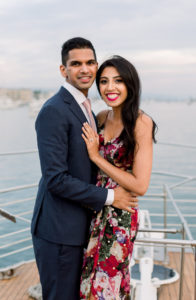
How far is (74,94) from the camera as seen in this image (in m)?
1.54

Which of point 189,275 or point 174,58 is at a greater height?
point 174,58

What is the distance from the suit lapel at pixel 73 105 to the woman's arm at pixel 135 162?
0.12 feet

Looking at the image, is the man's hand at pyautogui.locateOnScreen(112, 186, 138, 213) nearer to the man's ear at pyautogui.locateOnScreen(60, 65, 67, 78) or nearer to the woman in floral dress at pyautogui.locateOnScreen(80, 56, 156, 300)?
the woman in floral dress at pyautogui.locateOnScreen(80, 56, 156, 300)

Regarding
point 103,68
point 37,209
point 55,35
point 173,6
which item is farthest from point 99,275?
point 173,6

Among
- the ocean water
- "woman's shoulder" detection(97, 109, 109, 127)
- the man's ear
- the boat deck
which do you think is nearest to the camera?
the man's ear

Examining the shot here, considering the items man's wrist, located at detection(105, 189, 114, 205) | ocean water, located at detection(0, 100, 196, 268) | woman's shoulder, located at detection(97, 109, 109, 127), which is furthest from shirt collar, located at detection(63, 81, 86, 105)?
ocean water, located at detection(0, 100, 196, 268)

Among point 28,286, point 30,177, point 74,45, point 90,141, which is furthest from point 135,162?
point 30,177

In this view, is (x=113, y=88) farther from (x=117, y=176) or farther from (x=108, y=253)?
(x=108, y=253)

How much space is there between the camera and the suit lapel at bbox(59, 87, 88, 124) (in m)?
1.47

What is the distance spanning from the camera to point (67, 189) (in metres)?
1.39

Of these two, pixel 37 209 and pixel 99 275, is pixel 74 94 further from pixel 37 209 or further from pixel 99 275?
pixel 99 275

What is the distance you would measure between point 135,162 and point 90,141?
0.20 metres

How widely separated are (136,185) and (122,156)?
5.4 inches

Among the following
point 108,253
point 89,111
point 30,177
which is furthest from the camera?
point 30,177
